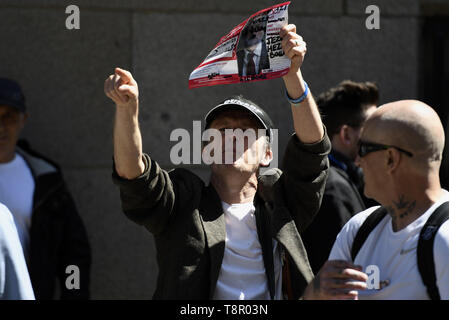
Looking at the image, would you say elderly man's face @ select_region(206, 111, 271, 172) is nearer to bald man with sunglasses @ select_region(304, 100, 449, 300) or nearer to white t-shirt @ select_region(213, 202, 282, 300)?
white t-shirt @ select_region(213, 202, 282, 300)

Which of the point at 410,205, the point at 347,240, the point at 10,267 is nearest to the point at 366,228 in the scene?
the point at 347,240

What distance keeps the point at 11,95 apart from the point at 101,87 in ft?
2.92

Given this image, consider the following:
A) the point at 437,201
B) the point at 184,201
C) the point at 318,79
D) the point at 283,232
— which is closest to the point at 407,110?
the point at 437,201

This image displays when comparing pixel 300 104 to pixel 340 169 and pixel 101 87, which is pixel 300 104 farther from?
pixel 101 87

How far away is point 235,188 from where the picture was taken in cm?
322

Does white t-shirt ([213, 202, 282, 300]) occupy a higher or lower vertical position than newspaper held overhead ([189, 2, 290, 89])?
lower

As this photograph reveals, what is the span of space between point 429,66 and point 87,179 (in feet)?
9.75

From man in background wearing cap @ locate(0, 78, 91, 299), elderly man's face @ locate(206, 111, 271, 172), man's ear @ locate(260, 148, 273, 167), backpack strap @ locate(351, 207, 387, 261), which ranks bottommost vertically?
man in background wearing cap @ locate(0, 78, 91, 299)

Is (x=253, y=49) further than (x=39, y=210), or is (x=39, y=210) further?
(x=39, y=210)

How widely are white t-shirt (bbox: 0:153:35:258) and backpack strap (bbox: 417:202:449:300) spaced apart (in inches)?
112

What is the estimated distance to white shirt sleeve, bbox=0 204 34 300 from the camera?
252 cm

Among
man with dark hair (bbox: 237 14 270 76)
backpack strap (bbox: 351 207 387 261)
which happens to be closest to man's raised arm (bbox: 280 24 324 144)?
man with dark hair (bbox: 237 14 270 76)

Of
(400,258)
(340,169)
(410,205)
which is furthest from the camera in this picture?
(340,169)

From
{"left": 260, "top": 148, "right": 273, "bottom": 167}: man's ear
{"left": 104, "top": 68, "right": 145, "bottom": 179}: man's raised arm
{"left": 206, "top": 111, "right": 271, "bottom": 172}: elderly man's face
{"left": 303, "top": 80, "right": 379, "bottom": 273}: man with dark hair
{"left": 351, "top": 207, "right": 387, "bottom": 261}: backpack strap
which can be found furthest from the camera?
{"left": 303, "top": 80, "right": 379, "bottom": 273}: man with dark hair
